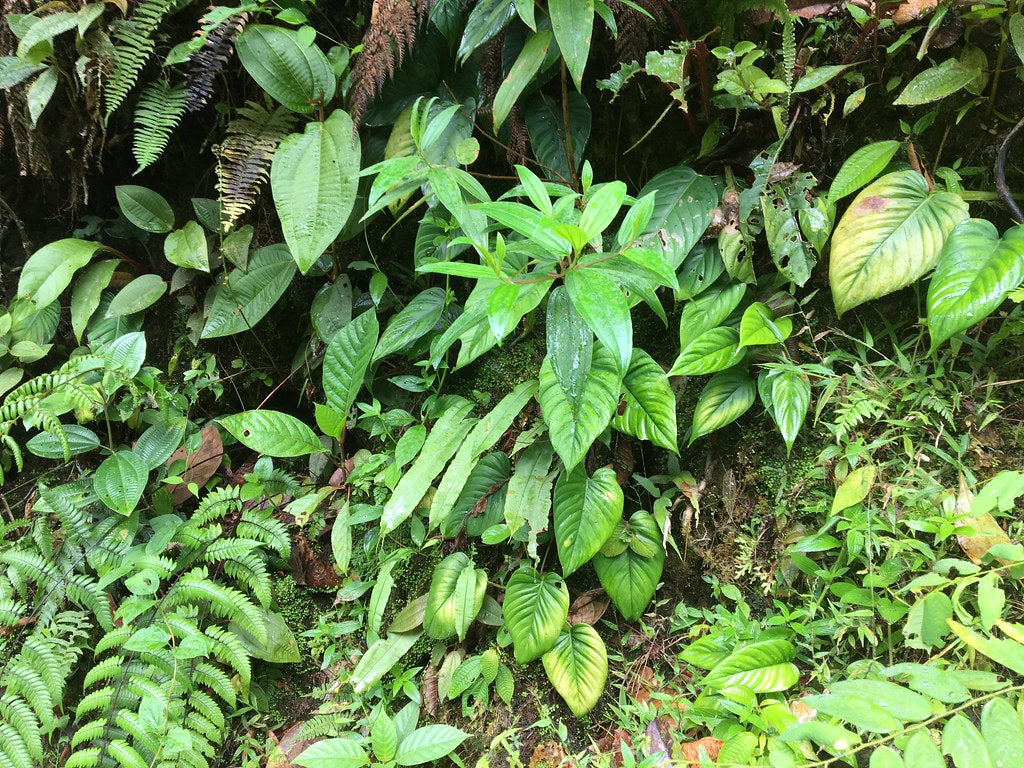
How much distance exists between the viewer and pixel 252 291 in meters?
2.00

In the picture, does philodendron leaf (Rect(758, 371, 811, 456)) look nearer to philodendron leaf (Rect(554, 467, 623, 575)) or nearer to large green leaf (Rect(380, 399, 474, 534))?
philodendron leaf (Rect(554, 467, 623, 575))

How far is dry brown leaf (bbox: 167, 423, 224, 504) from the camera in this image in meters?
1.95

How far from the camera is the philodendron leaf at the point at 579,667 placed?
1354 millimetres

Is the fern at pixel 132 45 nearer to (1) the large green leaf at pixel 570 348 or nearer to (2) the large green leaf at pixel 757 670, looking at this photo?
(1) the large green leaf at pixel 570 348

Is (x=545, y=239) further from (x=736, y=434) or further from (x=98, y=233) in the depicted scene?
(x=98, y=233)

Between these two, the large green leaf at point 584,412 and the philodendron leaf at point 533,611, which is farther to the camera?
the philodendron leaf at point 533,611

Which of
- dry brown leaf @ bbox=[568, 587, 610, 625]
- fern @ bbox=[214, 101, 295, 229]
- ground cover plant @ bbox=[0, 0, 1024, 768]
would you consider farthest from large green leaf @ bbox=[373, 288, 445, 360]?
dry brown leaf @ bbox=[568, 587, 610, 625]

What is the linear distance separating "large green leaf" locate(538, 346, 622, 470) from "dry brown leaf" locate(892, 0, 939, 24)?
1096 mm

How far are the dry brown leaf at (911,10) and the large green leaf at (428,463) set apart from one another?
4.80ft

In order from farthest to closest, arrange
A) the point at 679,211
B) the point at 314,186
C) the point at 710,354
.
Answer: the point at 314,186 < the point at 679,211 < the point at 710,354

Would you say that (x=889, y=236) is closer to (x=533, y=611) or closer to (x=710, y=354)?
(x=710, y=354)

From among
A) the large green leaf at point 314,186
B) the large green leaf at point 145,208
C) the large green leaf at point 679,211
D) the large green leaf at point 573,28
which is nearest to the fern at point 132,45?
the large green leaf at point 145,208

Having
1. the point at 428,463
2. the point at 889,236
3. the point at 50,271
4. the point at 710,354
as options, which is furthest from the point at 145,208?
the point at 889,236

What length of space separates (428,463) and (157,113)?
4.56 ft
